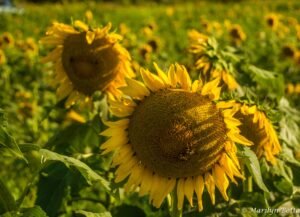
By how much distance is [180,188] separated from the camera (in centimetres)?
224

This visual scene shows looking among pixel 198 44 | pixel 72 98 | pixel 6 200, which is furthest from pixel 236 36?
pixel 6 200

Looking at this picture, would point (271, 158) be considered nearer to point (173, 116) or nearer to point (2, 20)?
point (173, 116)

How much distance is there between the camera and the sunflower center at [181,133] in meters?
2.15

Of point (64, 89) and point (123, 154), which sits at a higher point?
point (123, 154)

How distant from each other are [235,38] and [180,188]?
4.40 metres

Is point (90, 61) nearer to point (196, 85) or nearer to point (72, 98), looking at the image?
point (72, 98)

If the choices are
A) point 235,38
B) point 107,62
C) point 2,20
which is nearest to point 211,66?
point 107,62

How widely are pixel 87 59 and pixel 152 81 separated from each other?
1029mm

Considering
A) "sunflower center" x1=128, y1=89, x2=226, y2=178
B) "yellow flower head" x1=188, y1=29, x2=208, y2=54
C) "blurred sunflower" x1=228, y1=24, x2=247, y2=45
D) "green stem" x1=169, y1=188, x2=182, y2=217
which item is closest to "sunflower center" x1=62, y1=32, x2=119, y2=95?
"yellow flower head" x1=188, y1=29, x2=208, y2=54

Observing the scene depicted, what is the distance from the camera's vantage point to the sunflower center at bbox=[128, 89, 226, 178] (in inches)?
84.6

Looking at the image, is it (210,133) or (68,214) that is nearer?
(210,133)

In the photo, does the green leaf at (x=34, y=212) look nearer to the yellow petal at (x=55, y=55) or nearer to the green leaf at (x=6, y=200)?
the green leaf at (x=6, y=200)

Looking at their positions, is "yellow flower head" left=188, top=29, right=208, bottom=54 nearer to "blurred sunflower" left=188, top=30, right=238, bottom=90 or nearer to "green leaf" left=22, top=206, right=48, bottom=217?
"blurred sunflower" left=188, top=30, right=238, bottom=90

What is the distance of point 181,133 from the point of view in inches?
84.3
